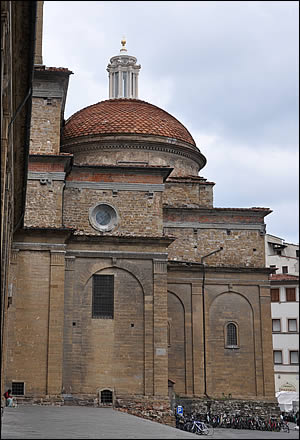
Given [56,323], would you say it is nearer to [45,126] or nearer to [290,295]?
[45,126]

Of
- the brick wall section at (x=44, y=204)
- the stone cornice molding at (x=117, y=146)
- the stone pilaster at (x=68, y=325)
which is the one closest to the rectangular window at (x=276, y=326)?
the stone cornice molding at (x=117, y=146)

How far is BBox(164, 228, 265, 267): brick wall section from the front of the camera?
33094mm

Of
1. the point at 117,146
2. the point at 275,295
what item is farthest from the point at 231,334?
the point at 275,295

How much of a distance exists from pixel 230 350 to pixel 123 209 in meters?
9.11

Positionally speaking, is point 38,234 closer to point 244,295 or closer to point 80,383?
point 80,383

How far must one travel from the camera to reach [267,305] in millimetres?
33000

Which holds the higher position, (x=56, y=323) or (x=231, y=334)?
(x=56, y=323)

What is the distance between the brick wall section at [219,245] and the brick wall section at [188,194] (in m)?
1.76

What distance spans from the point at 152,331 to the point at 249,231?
881 centimetres


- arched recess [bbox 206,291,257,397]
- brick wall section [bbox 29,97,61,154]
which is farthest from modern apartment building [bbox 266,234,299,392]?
brick wall section [bbox 29,97,61,154]

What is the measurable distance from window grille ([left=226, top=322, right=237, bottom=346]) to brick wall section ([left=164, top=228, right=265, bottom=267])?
9.61 feet

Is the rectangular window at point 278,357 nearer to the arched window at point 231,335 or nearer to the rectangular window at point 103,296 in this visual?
the arched window at point 231,335

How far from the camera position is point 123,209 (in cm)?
2833

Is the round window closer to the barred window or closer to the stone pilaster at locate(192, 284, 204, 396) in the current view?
the stone pilaster at locate(192, 284, 204, 396)
